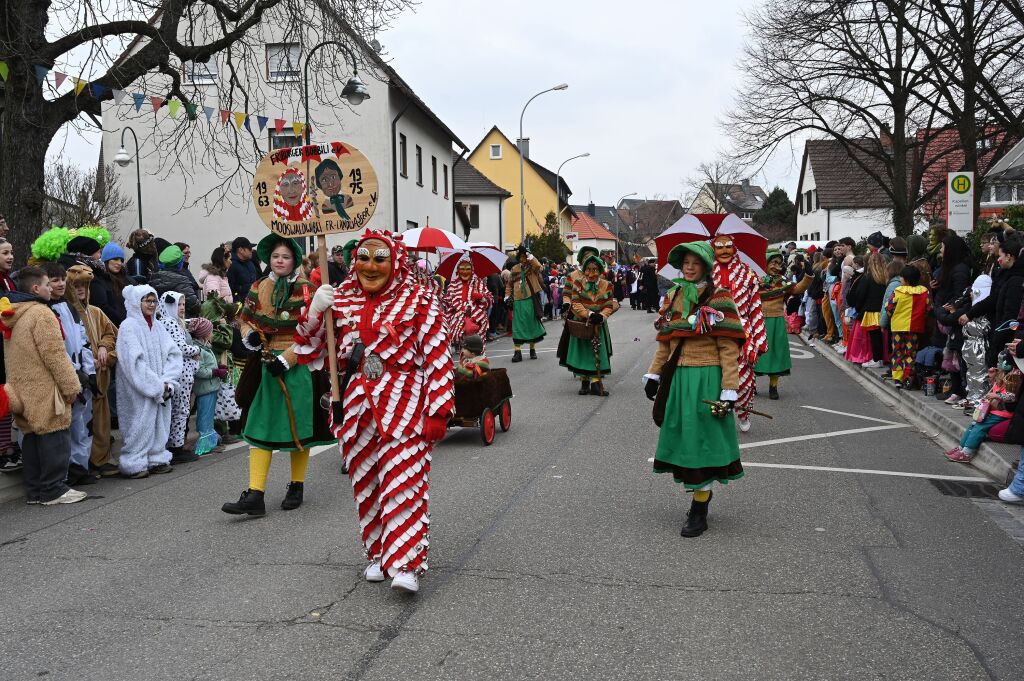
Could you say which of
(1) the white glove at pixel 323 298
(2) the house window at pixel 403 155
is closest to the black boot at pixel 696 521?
(1) the white glove at pixel 323 298

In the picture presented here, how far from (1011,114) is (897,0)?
440 cm

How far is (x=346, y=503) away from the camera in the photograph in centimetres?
698

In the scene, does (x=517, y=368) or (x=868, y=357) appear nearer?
(x=868, y=357)

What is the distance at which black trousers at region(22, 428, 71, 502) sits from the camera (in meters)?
7.21

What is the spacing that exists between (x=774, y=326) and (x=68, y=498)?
8.81 metres

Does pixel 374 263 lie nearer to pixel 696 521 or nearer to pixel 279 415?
pixel 279 415

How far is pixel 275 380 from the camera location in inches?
261

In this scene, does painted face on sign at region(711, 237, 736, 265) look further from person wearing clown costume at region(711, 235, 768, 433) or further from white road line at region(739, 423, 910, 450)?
white road line at region(739, 423, 910, 450)

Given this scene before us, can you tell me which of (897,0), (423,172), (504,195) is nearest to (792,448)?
(897,0)

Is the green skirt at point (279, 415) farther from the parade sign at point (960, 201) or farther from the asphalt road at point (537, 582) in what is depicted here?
the parade sign at point (960, 201)

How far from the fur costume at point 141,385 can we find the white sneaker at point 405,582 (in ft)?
14.1

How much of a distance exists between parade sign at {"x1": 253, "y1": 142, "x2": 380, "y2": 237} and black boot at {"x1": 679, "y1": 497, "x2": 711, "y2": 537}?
2.80 m

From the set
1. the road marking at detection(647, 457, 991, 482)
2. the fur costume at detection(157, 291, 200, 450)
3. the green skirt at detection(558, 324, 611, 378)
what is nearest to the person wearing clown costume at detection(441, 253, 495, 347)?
the green skirt at detection(558, 324, 611, 378)

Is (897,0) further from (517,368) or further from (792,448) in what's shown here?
(792,448)
